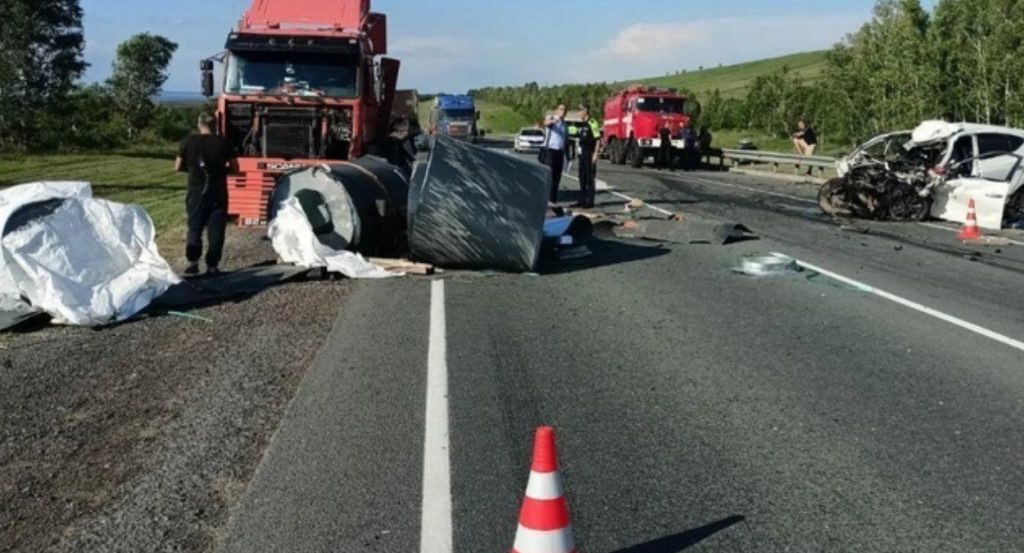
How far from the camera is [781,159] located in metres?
34.8

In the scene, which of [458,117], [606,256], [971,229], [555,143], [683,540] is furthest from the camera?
[458,117]

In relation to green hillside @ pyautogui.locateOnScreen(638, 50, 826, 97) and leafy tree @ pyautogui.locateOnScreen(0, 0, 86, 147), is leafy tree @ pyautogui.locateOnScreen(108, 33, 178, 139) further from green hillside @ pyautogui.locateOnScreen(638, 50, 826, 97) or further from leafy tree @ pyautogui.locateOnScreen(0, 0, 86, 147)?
green hillside @ pyautogui.locateOnScreen(638, 50, 826, 97)

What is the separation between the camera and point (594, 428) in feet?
19.0

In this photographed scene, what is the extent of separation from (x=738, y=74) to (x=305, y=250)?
11862cm

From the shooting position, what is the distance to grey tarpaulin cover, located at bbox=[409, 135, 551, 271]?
1158 centimetres

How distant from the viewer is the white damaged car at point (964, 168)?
17.8 metres

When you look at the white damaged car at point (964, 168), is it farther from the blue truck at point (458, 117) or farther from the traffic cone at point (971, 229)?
the blue truck at point (458, 117)

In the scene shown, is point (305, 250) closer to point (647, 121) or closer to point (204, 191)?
point (204, 191)

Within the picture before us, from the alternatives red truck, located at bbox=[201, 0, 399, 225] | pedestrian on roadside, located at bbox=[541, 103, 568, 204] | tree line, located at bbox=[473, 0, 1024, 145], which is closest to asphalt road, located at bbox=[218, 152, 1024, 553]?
red truck, located at bbox=[201, 0, 399, 225]

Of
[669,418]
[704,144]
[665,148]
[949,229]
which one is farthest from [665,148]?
[669,418]

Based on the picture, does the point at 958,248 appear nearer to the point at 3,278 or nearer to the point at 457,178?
the point at 457,178

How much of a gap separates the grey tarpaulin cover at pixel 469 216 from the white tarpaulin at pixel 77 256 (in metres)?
2.98

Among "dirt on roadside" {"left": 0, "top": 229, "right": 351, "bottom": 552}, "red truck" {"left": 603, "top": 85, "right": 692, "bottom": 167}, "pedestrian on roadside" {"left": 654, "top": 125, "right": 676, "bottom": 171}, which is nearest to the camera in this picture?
"dirt on roadside" {"left": 0, "top": 229, "right": 351, "bottom": 552}

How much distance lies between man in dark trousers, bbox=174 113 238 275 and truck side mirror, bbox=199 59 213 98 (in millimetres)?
5599
